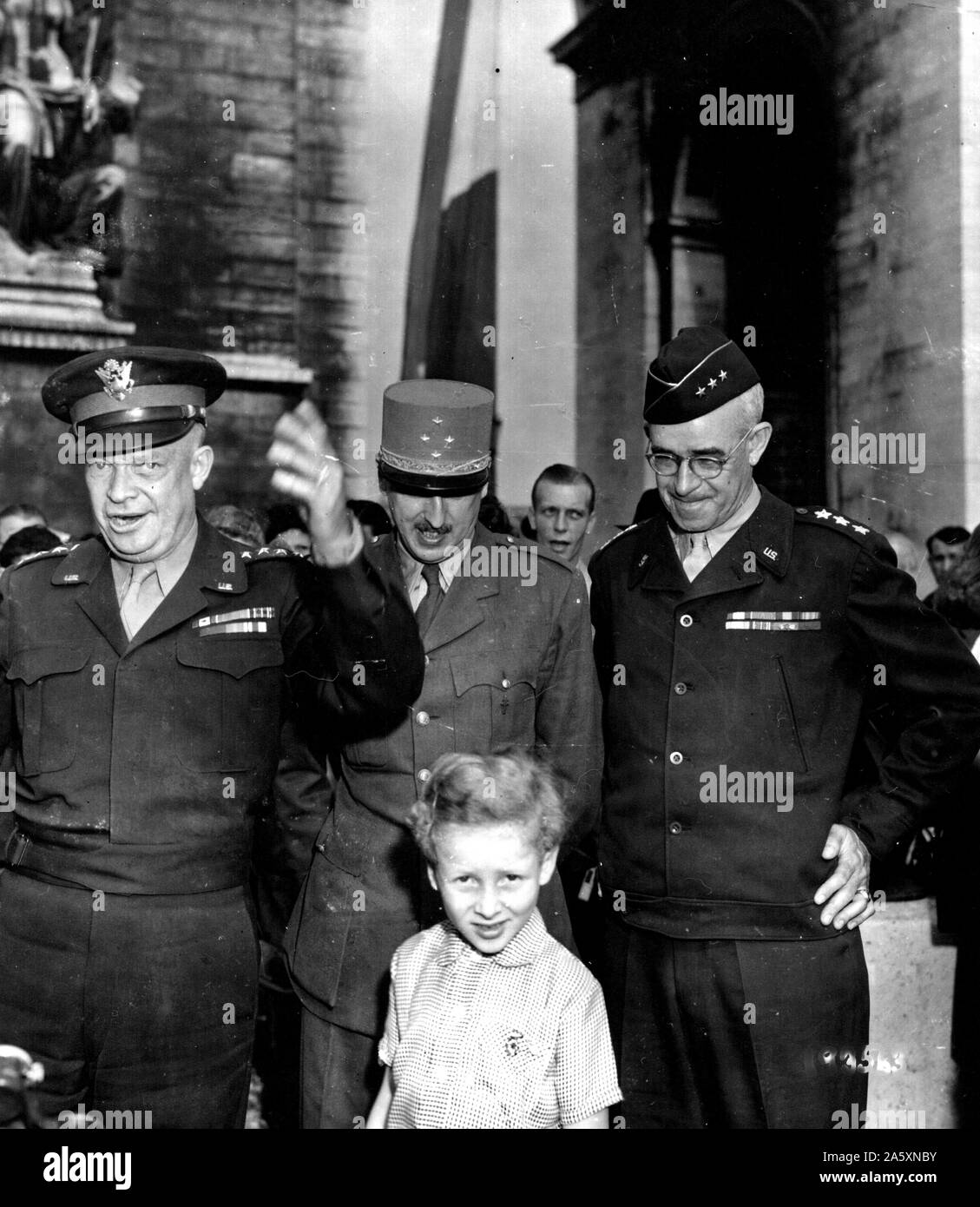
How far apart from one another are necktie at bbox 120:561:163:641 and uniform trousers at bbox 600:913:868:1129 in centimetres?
129

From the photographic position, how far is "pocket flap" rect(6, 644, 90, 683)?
2.68 m

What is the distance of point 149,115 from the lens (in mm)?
9203

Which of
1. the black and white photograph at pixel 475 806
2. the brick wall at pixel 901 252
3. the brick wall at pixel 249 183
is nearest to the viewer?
the black and white photograph at pixel 475 806

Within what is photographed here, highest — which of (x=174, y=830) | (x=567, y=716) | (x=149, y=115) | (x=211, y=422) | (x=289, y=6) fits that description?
(x=289, y=6)

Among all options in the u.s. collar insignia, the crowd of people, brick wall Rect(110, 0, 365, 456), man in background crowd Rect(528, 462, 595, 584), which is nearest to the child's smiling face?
the crowd of people

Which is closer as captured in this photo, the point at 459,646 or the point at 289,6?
the point at 459,646

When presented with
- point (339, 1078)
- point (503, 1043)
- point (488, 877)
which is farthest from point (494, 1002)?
point (339, 1078)

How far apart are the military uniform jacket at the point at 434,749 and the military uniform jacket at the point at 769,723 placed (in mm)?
153

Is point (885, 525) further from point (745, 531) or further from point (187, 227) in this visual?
point (187, 227)

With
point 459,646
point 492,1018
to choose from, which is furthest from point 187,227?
point 492,1018

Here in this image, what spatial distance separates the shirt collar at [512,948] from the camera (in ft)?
7.63

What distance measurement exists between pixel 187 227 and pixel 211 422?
1.53 metres

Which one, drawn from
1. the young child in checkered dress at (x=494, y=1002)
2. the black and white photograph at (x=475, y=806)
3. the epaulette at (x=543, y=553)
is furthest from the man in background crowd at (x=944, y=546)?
the young child in checkered dress at (x=494, y=1002)

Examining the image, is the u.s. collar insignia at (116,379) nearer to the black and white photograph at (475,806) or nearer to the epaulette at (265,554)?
the black and white photograph at (475,806)
